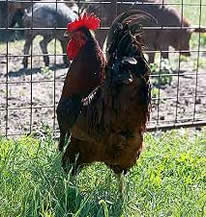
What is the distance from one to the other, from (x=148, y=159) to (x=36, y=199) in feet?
5.84

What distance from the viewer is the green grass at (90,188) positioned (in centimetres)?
373

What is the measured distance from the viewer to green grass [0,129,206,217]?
3.73 meters

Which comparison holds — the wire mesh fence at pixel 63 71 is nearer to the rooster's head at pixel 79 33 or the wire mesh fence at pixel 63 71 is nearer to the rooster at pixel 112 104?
the rooster's head at pixel 79 33

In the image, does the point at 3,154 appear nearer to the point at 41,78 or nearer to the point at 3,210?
the point at 3,210

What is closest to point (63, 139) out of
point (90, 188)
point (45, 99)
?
point (90, 188)

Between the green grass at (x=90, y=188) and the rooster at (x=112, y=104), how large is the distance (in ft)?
0.63

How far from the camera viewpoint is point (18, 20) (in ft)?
43.2

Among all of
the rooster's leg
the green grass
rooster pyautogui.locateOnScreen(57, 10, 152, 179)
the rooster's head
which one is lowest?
the green grass

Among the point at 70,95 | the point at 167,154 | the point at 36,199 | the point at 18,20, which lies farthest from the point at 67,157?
the point at 18,20

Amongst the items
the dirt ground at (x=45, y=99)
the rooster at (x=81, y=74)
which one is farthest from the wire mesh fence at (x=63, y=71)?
the rooster at (x=81, y=74)

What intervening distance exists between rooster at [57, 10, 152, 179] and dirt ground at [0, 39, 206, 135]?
1.30 meters

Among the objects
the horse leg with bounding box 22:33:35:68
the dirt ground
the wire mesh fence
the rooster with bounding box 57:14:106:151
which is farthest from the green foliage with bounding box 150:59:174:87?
the rooster with bounding box 57:14:106:151

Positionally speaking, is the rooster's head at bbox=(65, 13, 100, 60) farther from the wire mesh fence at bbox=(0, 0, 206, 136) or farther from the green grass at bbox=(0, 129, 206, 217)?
the wire mesh fence at bbox=(0, 0, 206, 136)

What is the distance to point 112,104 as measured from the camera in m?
4.03
